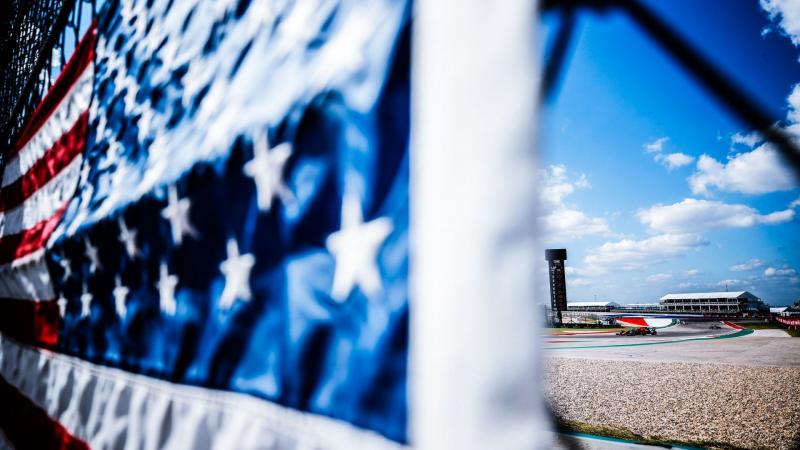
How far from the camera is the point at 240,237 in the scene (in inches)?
28.0

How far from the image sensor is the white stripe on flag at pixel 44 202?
5.34 ft

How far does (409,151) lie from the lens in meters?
0.46

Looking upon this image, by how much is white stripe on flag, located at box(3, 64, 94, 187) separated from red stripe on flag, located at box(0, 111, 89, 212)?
0.12ft

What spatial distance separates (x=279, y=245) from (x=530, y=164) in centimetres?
40

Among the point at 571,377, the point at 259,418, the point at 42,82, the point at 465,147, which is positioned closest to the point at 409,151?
the point at 465,147

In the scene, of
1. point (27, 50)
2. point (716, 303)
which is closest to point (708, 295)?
point (716, 303)

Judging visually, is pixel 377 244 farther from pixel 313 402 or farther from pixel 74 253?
pixel 74 253

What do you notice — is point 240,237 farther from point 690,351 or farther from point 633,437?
point 690,351

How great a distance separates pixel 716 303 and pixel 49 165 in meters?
65.9

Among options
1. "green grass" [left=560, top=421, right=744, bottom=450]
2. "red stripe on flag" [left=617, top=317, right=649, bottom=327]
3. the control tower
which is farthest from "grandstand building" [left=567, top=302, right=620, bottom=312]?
"green grass" [left=560, top=421, right=744, bottom=450]

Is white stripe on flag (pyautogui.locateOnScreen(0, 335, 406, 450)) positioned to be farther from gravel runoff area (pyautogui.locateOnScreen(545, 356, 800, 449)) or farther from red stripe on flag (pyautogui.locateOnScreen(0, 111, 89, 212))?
gravel runoff area (pyautogui.locateOnScreen(545, 356, 800, 449))

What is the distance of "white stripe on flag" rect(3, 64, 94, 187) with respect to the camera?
1670mm

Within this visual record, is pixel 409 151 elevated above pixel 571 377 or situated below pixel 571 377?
above

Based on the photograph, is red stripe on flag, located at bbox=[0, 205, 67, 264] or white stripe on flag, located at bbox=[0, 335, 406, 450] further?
red stripe on flag, located at bbox=[0, 205, 67, 264]
